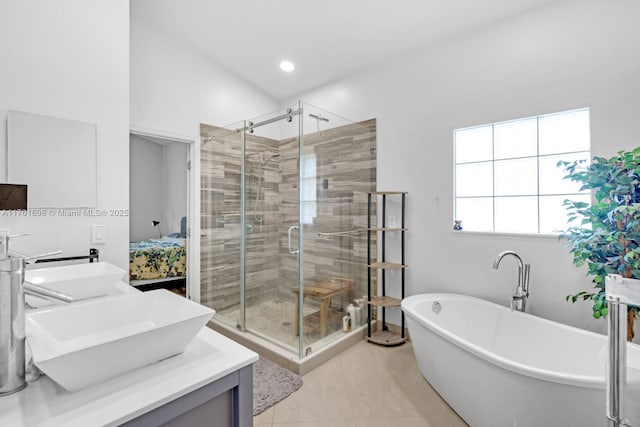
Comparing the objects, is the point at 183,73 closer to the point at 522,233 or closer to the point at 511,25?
the point at 511,25

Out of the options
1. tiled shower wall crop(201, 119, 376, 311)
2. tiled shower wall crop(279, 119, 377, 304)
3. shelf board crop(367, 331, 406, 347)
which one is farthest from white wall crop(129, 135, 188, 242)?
shelf board crop(367, 331, 406, 347)

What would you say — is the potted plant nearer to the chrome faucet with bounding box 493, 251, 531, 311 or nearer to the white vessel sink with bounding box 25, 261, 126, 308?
the chrome faucet with bounding box 493, 251, 531, 311

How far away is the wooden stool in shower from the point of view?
2604 millimetres

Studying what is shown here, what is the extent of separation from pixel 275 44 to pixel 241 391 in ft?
10.1

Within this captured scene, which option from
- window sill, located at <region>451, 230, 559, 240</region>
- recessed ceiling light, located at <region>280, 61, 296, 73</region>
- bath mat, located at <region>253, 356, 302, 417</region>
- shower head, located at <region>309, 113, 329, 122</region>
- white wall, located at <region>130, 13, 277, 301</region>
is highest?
recessed ceiling light, located at <region>280, 61, 296, 73</region>

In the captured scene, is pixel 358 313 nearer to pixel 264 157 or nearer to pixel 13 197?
pixel 264 157

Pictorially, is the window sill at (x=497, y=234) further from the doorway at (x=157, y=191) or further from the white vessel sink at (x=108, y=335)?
the doorway at (x=157, y=191)

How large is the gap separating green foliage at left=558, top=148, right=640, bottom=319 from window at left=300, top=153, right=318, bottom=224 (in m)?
1.74

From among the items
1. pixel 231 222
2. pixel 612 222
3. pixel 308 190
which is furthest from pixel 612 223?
pixel 231 222

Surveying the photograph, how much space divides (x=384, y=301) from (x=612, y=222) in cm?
182

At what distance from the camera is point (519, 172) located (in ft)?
8.26

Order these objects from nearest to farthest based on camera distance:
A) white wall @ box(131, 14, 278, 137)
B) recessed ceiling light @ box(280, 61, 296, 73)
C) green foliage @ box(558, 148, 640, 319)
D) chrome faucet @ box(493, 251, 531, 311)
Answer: green foliage @ box(558, 148, 640, 319), chrome faucet @ box(493, 251, 531, 311), white wall @ box(131, 14, 278, 137), recessed ceiling light @ box(280, 61, 296, 73)

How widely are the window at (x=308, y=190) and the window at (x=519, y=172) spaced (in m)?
1.28

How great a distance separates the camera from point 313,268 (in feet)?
8.70
